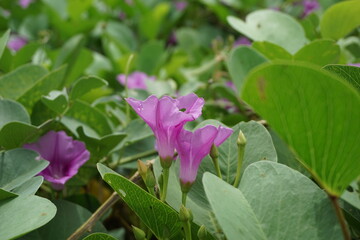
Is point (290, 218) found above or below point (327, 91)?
below

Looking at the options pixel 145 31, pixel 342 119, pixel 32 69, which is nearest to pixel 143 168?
pixel 342 119

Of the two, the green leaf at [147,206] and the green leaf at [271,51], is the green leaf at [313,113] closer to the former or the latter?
the green leaf at [147,206]

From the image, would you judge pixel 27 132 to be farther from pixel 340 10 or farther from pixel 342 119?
pixel 340 10

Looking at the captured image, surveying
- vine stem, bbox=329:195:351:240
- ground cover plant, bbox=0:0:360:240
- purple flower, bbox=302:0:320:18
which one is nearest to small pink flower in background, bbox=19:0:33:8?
ground cover plant, bbox=0:0:360:240

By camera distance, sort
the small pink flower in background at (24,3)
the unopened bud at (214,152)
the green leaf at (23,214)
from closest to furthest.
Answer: the green leaf at (23,214)
the unopened bud at (214,152)
the small pink flower in background at (24,3)

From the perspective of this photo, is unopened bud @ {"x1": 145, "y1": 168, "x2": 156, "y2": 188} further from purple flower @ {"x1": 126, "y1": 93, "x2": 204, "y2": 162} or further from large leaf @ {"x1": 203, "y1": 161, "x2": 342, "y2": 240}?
large leaf @ {"x1": 203, "y1": 161, "x2": 342, "y2": 240}

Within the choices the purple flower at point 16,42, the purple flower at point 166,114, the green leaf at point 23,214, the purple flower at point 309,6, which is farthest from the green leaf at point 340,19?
the purple flower at point 16,42
